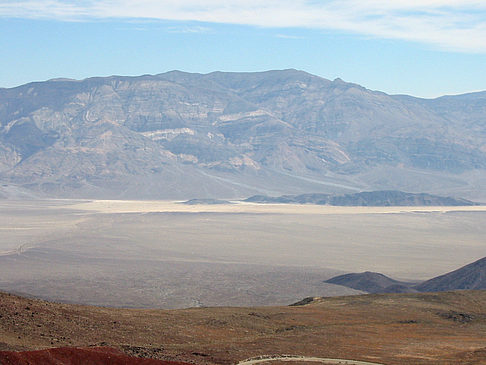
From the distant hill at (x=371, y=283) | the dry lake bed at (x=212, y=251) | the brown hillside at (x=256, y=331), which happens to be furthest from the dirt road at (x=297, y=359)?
the distant hill at (x=371, y=283)

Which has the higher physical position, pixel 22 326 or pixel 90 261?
pixel 22 326

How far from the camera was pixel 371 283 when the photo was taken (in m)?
77.4

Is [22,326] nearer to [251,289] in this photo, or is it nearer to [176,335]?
[176,335]

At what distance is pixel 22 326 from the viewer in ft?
99.6

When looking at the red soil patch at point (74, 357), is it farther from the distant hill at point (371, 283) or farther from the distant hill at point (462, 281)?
the distant hill at point (462, 281)

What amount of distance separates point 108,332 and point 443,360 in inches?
563

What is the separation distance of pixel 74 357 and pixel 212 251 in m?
81.5

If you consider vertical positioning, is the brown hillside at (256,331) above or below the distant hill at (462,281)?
above

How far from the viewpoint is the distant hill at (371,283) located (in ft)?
244

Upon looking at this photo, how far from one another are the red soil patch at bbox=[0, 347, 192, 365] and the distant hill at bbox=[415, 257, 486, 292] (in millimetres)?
50000

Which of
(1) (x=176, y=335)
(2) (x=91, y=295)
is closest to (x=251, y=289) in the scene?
(2) (x=91, y=295)

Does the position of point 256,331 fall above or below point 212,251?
above

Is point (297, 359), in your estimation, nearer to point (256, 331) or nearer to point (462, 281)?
point (256, 331)

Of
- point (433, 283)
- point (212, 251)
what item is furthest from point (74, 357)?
point (212, 251)
